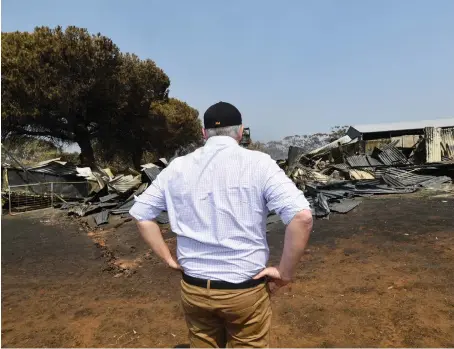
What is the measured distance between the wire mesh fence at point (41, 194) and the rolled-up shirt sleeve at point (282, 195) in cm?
1708

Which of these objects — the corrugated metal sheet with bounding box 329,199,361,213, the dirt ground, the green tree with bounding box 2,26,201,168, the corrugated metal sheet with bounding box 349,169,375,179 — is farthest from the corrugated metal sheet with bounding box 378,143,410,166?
the green tree with bounding box 2,26,201,168

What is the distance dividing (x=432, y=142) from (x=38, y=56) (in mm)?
24386

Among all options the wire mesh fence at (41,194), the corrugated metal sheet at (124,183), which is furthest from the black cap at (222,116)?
the wire mesh fence at (41,194)

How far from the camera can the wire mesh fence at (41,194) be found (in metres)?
16.7

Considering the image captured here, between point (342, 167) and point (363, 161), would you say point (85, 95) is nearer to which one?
point (342, 167)

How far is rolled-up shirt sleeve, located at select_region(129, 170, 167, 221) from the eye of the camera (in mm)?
2066

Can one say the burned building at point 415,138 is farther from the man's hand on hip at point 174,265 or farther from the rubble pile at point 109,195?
the man's hand on hip at point 174,265

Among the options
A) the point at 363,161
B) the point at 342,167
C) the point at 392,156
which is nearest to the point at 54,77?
the point at 342,167

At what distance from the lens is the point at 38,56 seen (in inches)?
837

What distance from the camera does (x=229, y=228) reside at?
186 centimetres

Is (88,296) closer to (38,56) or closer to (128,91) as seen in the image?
(38,56)

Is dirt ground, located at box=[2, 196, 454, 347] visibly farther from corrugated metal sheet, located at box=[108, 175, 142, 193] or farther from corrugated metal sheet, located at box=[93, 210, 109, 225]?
corrugated metal sheet, located at box=[108, 175, 142, 193]

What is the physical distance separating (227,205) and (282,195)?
0.30 m

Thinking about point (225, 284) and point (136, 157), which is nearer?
point (225, 284)
